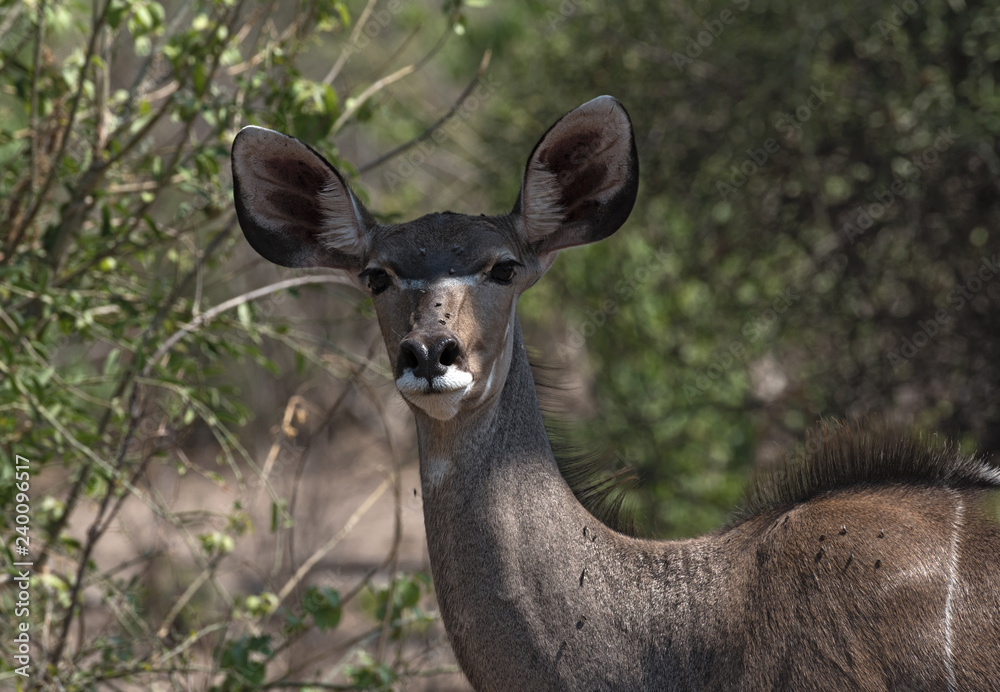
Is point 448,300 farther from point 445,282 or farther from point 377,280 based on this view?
point 377,280

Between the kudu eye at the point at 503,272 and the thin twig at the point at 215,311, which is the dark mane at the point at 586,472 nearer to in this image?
the kudu eye at the point at 503,272

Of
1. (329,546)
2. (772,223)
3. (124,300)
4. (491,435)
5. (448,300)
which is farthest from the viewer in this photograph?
(772,223)

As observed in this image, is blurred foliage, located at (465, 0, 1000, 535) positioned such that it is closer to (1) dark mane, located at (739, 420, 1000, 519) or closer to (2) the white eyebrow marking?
(1) dark mane, located at (739, 420, 1000, 519)

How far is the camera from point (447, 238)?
2.86 m

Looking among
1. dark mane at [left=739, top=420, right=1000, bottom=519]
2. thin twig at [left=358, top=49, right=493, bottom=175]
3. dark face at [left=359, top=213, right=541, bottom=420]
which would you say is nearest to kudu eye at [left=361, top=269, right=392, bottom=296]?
dark face at [left=359, top=213, right=541, bottom=420]

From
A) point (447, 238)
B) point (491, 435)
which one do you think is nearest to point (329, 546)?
point (491, 435)

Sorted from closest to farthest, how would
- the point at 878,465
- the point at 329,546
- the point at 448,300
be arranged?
the point at 448,300 < the point at 878,465 < the point at 329,546

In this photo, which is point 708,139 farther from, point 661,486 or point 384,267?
point 384,267

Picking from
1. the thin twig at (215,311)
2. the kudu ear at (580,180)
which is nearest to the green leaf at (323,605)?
the thin twig at (215,311)

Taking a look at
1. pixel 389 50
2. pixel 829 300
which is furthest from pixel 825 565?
pixel 389 50

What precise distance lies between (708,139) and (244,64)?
336 cm

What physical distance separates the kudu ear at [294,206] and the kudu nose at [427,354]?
25.3 inches

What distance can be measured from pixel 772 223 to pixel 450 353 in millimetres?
4484

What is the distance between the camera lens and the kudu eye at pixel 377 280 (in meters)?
2.87
